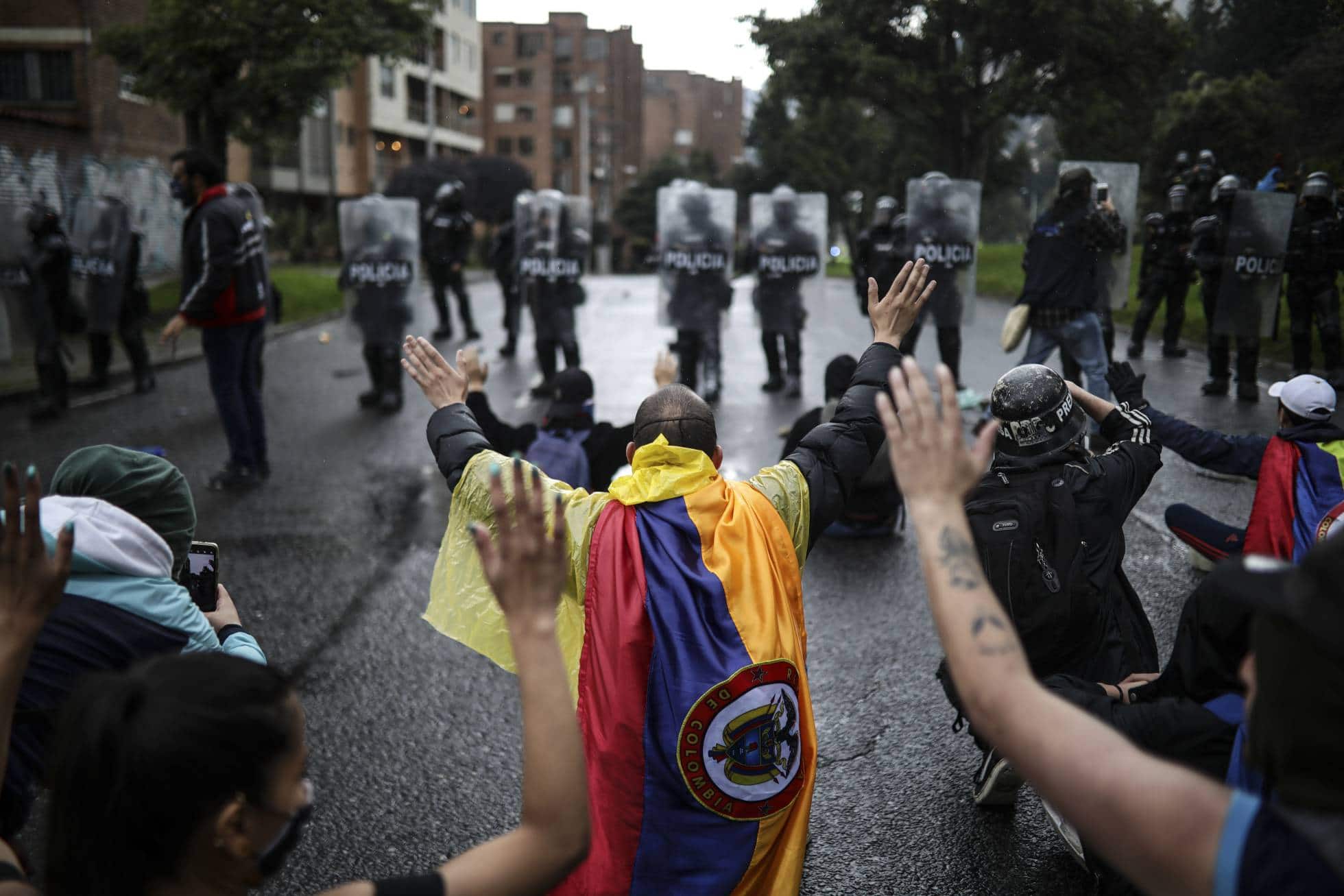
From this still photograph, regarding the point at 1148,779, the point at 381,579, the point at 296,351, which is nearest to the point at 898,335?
the point at 1148,779

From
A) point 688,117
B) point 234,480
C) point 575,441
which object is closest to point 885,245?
point 575,441

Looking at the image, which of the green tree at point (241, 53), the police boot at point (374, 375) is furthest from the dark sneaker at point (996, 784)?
the green tree at point (241, 53)

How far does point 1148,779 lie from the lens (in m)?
1.21

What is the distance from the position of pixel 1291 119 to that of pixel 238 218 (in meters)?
6.47

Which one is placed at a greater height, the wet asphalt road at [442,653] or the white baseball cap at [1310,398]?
the white baseball cap at [1310,398]

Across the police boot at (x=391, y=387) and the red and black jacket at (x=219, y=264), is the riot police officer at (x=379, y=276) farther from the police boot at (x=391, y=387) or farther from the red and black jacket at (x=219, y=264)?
the red and black jacket at (x=219, y=264)

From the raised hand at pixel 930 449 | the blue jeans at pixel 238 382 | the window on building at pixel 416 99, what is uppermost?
the window on building at pixel 416 99

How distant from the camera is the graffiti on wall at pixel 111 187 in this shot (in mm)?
17219

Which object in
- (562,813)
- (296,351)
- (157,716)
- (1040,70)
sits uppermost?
(1040,70)

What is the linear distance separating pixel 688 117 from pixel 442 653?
93451 millimetres

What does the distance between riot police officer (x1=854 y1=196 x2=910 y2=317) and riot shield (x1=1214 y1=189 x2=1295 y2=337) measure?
8.38 feet

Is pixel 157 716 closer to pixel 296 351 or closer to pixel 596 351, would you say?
pixel 596 351

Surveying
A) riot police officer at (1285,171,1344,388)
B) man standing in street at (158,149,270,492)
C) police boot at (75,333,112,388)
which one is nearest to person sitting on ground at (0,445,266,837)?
man standing in street at (158,149,270,492)

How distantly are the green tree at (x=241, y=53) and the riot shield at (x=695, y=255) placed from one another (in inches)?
335
